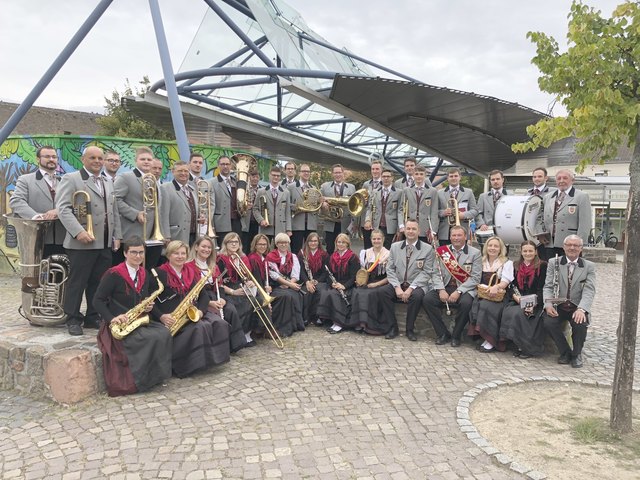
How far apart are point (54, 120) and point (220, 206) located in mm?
31825

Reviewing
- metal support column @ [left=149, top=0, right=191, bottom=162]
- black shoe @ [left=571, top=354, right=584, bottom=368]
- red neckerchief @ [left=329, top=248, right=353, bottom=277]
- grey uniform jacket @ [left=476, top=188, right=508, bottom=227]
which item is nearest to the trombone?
red neckerchief @ [left=329, top=248, right=353, bottom=277]

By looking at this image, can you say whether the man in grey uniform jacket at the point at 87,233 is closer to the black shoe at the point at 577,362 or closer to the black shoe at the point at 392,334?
the black shoe at the point at 392,334

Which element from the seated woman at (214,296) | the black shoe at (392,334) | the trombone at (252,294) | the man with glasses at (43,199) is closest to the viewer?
the man with glasses at (43,199)

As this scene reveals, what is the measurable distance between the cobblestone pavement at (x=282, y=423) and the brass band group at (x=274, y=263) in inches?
15.5

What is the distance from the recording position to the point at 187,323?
4855 mm

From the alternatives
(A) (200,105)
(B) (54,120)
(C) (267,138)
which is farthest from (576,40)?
(B) (54,120)

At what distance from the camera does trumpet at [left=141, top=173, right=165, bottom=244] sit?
5477 mm

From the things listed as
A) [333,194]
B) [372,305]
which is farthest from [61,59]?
[372,305]

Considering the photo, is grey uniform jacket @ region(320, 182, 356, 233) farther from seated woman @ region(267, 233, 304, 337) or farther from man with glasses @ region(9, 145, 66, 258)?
man with glasses @ region(9, 145, 66, 258)

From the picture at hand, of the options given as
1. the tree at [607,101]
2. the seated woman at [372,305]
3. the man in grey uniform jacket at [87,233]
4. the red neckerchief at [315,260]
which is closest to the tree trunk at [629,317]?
the tree at [607,101]

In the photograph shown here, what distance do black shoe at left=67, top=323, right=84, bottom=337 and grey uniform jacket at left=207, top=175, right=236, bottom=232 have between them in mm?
2791

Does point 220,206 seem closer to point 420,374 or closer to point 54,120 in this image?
point 420,374

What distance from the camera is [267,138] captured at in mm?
20250

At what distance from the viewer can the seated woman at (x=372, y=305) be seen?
6.44m
